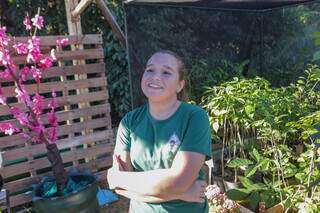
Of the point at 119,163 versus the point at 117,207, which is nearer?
the point at 119,163

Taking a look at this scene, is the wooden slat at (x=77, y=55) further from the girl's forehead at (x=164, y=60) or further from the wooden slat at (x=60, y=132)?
the girl's forehead at (x=164, y=60)

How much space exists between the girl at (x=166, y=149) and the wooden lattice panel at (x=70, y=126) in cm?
197

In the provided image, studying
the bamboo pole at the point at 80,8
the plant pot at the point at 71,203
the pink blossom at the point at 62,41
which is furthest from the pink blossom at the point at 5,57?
the plant pot at the point at 71,203

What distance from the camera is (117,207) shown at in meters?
3.41

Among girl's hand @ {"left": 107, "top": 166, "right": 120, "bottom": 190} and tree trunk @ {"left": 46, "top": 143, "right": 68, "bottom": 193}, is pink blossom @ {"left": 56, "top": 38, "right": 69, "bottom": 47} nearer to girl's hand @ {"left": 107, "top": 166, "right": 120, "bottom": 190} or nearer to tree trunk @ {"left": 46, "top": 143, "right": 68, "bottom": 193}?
tree trunk @ {"left": 46, "top": 143, "right": 68, "bottom": 193}

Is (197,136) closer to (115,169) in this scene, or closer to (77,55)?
(115,169)

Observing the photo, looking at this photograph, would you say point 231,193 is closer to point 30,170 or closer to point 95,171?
point 95,171

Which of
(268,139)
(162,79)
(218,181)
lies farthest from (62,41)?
(162,79)

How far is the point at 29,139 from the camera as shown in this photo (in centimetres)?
317

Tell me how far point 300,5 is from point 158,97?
346 centimetres

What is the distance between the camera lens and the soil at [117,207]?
3.35 m

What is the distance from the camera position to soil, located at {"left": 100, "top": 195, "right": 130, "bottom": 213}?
335 cm

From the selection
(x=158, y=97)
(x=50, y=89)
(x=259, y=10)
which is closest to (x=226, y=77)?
(x=259, y=10)

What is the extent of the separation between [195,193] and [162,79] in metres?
0.47
